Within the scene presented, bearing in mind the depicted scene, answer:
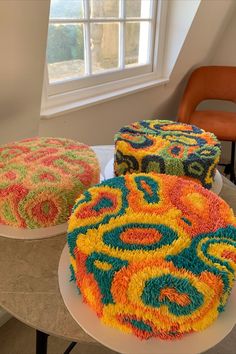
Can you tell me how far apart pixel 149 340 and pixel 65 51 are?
1276mm

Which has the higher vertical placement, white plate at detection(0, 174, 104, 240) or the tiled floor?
white plate at detection(0, 174, 104, 240)

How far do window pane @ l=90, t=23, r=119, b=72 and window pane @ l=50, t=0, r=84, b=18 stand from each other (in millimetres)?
105

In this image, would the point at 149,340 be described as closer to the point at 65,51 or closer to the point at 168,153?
the point at 168,153

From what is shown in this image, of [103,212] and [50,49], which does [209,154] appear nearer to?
[103,212]

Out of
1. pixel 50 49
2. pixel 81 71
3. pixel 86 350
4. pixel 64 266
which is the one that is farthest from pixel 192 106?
pixel 64 266

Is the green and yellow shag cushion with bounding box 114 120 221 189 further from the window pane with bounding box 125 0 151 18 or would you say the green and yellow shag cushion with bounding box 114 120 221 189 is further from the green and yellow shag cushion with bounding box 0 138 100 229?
the window pane with bounding box 125 0 151 18

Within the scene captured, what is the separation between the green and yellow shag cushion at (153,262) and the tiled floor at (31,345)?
815mm

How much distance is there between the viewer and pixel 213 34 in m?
1.99

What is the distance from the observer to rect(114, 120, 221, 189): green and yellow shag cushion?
75 cm

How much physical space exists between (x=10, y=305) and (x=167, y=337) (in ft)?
0.88

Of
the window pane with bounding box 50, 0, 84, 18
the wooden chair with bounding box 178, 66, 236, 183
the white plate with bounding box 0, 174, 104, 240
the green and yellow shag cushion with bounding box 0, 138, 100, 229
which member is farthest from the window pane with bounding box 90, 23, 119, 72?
the white plate with bounding box 0, 174, 104, 240

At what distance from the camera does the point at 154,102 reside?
197cm

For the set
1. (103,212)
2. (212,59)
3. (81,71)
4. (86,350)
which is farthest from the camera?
(212,59)

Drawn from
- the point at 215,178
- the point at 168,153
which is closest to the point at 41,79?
the point at 168,153
